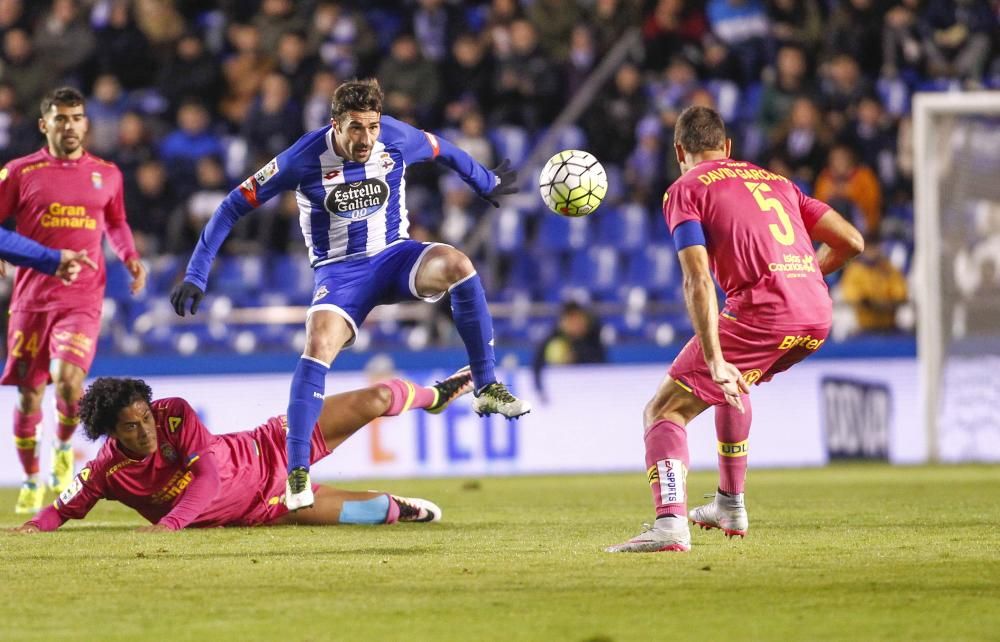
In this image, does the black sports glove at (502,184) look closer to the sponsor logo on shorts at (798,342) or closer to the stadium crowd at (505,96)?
the sponsor logo on shorts at (798,342)

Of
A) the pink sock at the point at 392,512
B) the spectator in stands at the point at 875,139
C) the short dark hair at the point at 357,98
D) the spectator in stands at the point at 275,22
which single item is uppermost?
the spectator in stands at the point at 275,22

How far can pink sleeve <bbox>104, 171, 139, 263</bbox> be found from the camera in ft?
35.9

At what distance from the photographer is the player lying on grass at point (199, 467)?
26.2 ft

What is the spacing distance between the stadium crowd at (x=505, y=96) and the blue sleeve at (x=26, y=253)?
6202 millimetres

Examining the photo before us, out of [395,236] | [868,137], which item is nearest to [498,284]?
[868,137]

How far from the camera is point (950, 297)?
14.7 metres

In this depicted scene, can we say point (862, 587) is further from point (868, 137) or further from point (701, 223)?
point (868, 137)

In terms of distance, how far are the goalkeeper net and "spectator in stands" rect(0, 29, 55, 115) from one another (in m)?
10.4

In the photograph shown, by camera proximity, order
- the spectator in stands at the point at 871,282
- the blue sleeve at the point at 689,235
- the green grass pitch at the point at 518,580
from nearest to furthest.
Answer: the green grass pitch at the point at 518,580 < the blue sleeve at the point at 689,235 < the spectator in stands at the point at 871,282

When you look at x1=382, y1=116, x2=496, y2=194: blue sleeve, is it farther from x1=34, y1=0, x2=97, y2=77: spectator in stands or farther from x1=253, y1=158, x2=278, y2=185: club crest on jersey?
x1=34, y1=0, x2=97, y2=77: spectator in stands

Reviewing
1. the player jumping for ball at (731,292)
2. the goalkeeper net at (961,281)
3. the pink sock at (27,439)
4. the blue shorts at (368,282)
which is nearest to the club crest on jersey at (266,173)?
the blue shorts at (368,282)

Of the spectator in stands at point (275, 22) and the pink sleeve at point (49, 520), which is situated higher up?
the spectator in stands at point (275, 22)

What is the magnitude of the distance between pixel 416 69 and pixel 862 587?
13195 millimetres

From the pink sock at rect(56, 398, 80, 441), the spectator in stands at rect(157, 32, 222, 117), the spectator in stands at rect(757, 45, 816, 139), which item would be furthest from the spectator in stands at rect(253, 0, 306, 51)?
the pink sock at rect(56, 398, 80, 441)
